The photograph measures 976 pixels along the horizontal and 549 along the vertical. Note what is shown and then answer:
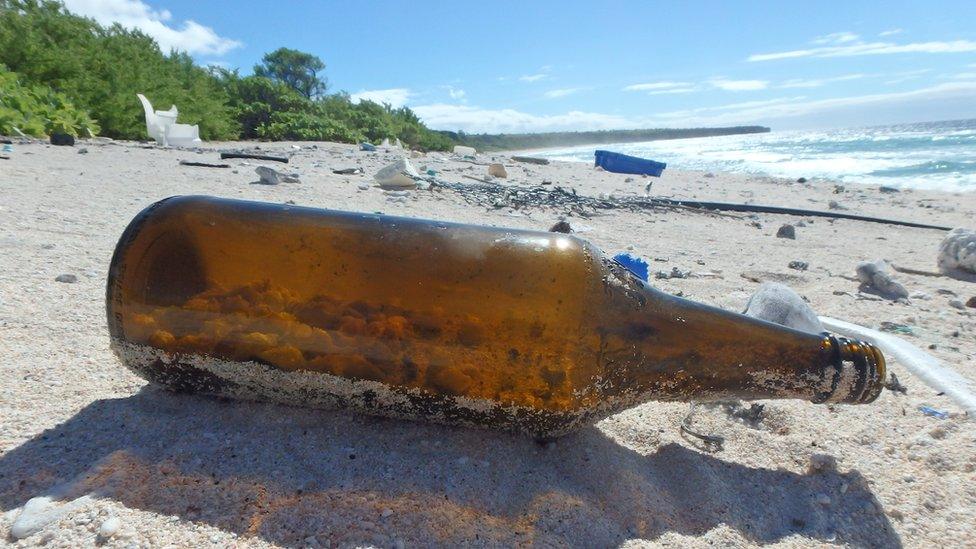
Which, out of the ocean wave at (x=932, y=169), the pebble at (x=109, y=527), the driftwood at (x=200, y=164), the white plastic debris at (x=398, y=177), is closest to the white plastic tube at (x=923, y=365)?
the pebble at (x=109, y=527)

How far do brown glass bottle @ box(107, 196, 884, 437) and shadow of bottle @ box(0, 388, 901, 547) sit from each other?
0.22 feet

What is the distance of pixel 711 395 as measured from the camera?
1.15m

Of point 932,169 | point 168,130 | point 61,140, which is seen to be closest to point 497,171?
point 168,130

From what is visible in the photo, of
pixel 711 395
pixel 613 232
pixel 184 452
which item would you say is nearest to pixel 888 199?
pixel 613 232

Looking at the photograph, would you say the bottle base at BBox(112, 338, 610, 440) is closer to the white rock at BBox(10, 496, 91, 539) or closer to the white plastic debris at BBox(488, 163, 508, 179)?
the white rock at BBox(10, 496, 91, 539)

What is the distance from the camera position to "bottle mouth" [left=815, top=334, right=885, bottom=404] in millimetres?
1089

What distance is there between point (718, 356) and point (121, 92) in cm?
1187

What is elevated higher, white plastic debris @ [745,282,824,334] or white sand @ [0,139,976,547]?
white plastic debris @ [745,282,824,334]

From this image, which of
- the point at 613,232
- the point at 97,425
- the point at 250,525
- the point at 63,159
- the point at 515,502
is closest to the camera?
the point at 250,525

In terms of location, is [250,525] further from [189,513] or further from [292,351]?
[292,351]

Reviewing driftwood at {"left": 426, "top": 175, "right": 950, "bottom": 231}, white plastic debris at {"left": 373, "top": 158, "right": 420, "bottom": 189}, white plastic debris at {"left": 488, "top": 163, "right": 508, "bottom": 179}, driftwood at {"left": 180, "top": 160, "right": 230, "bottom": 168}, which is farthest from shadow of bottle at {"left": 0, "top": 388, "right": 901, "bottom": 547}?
white plastic debris at {"left": 488, "top": 163, "right": 508, "bottom": 179}

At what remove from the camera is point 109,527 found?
2.74 feet

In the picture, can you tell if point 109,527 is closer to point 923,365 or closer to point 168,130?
point 923,365

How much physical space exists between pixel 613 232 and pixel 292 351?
3.45m
